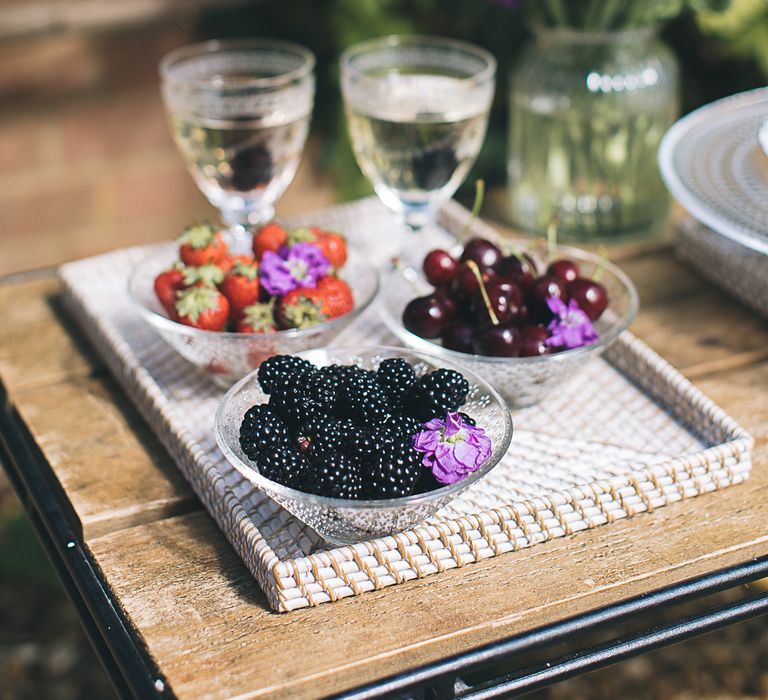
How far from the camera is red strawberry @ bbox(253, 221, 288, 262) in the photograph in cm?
103

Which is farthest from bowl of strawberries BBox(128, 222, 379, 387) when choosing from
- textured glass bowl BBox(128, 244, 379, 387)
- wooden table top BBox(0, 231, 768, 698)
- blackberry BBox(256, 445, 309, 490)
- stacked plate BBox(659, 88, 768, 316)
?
stacked plate BBox(659, 88, 768, 316)

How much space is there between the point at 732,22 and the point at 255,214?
992 millimetres

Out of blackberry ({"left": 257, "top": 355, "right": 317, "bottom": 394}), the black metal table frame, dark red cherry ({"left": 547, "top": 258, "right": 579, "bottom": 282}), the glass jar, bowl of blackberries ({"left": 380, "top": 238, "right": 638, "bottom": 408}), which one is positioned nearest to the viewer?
the black metal table frame

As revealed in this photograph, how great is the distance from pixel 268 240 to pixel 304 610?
16.6 inches

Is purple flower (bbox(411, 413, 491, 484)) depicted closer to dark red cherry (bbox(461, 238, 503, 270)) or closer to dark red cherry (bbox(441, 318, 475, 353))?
dark red cherry (bbox(441, 318, 475, 353))

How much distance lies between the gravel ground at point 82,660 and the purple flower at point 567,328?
83cm

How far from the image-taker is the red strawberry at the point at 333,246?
1.03 meters

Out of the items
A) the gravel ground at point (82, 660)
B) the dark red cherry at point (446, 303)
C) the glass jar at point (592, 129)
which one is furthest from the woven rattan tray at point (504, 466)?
the gravel ground at point (82, 660)

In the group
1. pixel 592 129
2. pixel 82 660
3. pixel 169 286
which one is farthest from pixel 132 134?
pixel 169 286

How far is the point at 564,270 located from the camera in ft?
3.33

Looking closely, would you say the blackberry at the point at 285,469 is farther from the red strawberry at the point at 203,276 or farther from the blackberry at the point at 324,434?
the red strawberry at the point at 203,276

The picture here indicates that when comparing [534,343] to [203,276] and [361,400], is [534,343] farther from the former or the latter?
[203,276]

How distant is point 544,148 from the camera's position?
1.34 metres

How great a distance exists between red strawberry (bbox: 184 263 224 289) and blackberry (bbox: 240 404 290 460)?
0.79 ft
